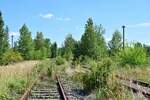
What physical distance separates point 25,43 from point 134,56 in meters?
56.4

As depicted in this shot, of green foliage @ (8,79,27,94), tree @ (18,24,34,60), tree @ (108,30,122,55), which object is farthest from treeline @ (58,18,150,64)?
tree @ (18,24,34,60)

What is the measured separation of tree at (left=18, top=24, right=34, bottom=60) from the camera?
317ft

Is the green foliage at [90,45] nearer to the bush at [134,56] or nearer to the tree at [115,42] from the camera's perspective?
the bush at [134,56]

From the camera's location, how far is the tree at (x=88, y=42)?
70.2 metres

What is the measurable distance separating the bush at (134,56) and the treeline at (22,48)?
23418 millimetres

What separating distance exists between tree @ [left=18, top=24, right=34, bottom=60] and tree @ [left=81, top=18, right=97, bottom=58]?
2535 cm

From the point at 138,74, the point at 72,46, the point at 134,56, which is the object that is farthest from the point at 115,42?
the point at 138,74

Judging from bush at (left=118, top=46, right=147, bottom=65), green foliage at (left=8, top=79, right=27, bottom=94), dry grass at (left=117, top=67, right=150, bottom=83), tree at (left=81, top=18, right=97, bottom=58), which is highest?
tree at (left=81, top=18, right=97, bottom=58)

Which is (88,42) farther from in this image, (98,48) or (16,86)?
(16,86)

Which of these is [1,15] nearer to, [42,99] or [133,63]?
[133,63]

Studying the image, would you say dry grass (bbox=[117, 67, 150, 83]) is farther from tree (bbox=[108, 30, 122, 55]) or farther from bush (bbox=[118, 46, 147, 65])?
tree (bbox=[108, 30, 122, 55])

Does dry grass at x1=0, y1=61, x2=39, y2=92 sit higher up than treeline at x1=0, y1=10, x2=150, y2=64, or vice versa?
treeline at x1=0, y1=10, x2=150, y2=64

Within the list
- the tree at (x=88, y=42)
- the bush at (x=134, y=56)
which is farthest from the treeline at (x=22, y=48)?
the bush at (x=134, y=56)

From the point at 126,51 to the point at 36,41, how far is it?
254 feet
